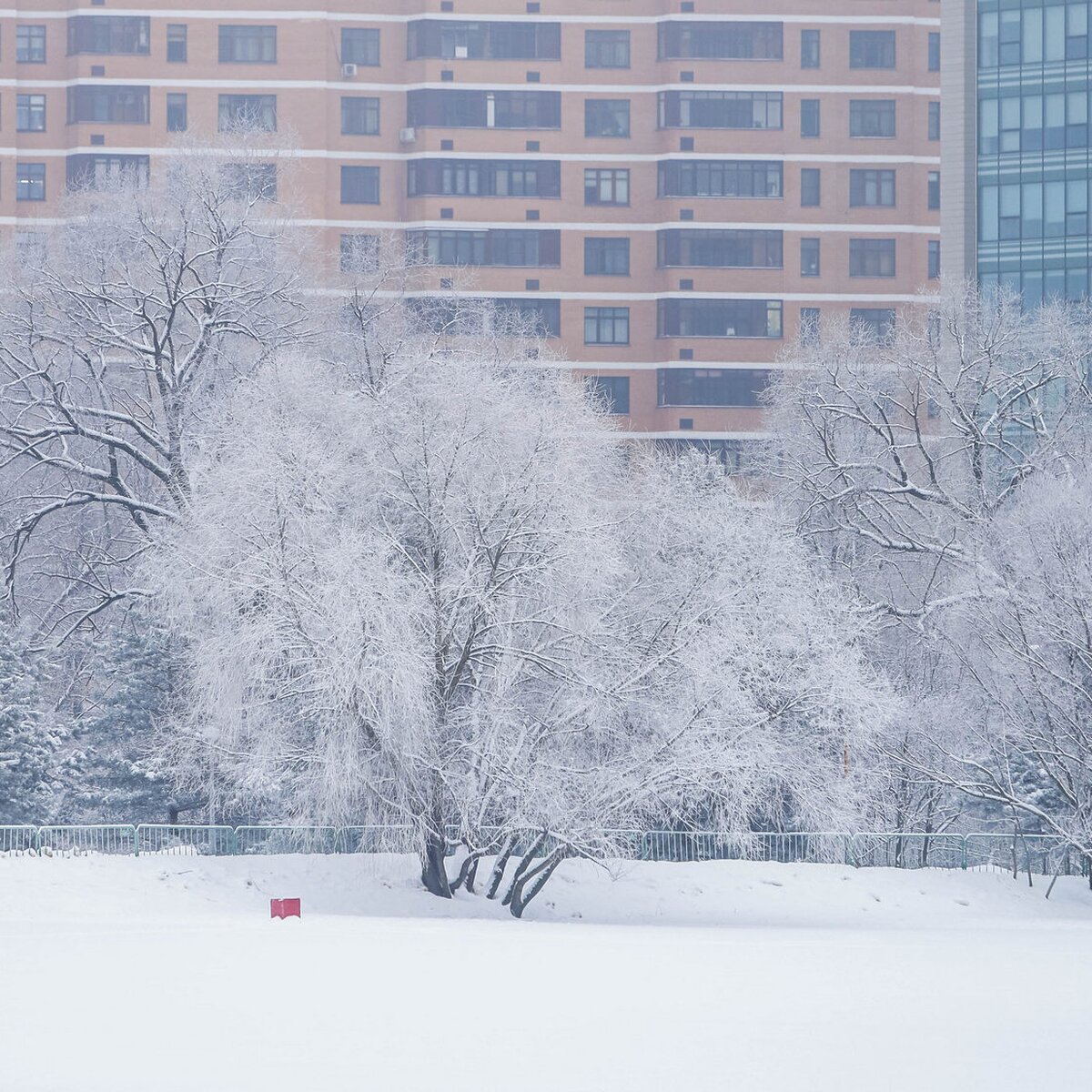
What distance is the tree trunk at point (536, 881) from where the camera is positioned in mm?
33875

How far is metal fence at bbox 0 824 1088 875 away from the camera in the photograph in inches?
1326

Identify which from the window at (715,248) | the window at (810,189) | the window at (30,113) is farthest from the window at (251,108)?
→ the window at (810,189)

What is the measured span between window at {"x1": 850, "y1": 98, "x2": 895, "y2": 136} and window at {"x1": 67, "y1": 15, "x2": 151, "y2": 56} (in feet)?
103

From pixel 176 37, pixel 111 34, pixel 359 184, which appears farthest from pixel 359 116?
pixel 111 34

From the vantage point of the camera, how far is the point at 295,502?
3322 centimetres

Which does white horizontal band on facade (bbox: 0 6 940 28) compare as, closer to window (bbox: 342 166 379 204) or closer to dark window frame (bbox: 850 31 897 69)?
dark window frame (bbox: 850 31 897 69)

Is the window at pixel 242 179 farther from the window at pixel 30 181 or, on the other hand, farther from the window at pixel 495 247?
the window at pixel 30 181

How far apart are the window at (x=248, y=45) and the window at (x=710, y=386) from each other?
2230cm

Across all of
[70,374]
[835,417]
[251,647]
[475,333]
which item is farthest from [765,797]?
[475,333]

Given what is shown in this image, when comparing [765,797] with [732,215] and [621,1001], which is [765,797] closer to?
[621,1001]

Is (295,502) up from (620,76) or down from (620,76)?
down

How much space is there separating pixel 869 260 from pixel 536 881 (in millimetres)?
57252

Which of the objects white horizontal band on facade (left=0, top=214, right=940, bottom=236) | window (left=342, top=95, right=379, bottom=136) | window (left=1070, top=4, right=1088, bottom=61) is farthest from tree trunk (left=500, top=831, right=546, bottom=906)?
window (left=342, top=95, right=379, bottom=136)

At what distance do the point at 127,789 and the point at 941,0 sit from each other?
56.9 meters
